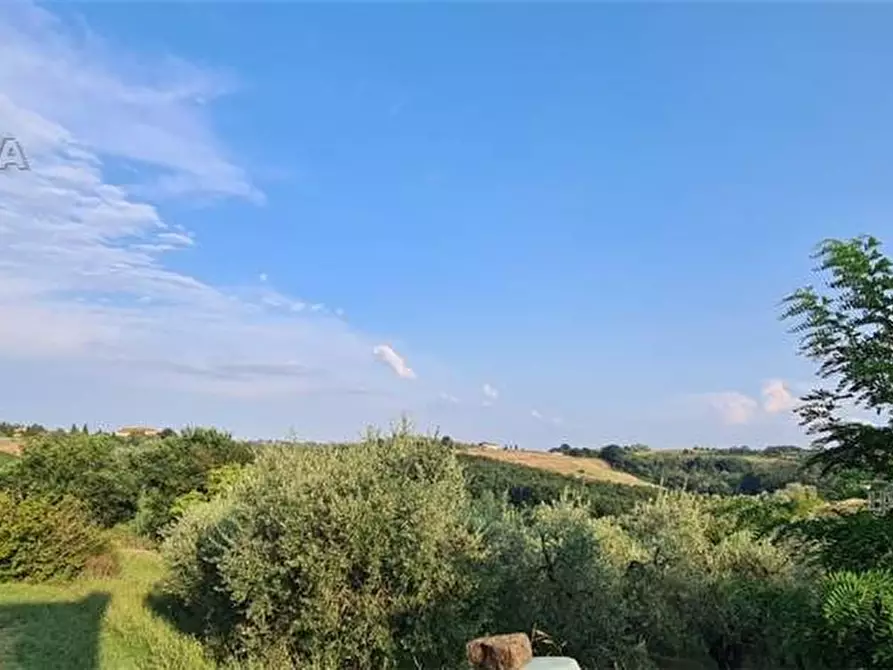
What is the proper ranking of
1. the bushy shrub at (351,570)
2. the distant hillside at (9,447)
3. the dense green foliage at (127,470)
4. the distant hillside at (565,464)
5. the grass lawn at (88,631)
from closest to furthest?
the bushy shrub at (351,570), the grass lawn at (88,631), the dense green foliage at (127,470), the distant hillside at (9,447), the distant hillside at (565,464)

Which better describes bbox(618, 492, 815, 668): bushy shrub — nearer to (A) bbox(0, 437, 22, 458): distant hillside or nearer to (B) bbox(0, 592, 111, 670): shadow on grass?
(B) bbox(0, 592, 111, 670): shadow on grass

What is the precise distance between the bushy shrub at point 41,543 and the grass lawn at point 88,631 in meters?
0.49

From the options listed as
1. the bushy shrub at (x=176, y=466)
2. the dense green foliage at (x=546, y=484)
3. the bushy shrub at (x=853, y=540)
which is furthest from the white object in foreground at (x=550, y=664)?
the bushy shrub at (x=176, y=466)

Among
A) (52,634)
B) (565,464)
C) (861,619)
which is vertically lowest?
(52,634)

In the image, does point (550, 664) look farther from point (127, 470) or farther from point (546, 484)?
point (546, 484)

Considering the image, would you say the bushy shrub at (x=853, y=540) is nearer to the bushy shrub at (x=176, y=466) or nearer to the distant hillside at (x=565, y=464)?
the bushy shrub at (x=176, y=466)

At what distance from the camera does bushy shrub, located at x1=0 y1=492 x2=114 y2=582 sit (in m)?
16.2

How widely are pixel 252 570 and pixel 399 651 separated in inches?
78.0

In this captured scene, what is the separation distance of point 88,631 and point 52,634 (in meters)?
0.48

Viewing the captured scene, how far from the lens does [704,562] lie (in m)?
12.5

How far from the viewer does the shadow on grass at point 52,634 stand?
950 centimetres

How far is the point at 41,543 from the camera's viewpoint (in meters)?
16.4

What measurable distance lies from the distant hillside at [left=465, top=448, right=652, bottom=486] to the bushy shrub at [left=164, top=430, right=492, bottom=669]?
29.1 m

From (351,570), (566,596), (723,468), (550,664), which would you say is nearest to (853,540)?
(550,664)
